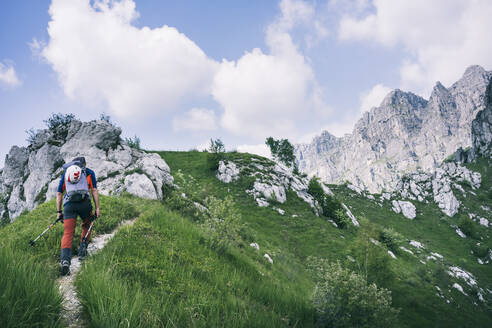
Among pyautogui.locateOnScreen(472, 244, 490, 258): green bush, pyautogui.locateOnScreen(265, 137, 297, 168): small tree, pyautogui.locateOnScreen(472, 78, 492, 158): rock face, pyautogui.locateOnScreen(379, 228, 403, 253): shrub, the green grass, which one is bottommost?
the green grass

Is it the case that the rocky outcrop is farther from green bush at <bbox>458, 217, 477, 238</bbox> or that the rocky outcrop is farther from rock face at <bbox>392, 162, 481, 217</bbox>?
green bush at <bbox>458, 217, 477, 238</bbox>

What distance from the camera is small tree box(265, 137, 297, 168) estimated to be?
7950 cm

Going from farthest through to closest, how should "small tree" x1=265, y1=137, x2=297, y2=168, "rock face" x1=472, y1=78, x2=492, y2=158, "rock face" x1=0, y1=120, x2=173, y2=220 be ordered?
1. "rock face" x1=472, y1=78, x2=492, y2=158
2. "small tree" x1=265, y1=137, x2=297, y2=168
3. "rock face" x1=0, y1=120, x2=173, y2=220

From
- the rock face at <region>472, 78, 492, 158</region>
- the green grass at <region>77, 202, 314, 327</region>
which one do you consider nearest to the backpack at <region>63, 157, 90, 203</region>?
the green grass at <region>77, 202, 314, 327</region>

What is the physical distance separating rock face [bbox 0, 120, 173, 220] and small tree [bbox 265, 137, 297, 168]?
62.6 meters

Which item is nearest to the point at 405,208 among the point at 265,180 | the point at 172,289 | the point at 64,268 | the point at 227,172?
the point at 265,180

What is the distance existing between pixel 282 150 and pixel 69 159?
225 feet

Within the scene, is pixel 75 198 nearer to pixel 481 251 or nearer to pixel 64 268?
pixel 64 268

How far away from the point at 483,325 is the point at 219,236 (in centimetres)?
3618

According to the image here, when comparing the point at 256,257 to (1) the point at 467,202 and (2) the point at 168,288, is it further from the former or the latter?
(1) the point at 467,202

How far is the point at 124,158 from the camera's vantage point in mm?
20406

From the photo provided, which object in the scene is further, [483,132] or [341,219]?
[483,132]

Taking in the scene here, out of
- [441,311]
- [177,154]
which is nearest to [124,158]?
[177,154]

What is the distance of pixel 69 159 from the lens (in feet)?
64.7
